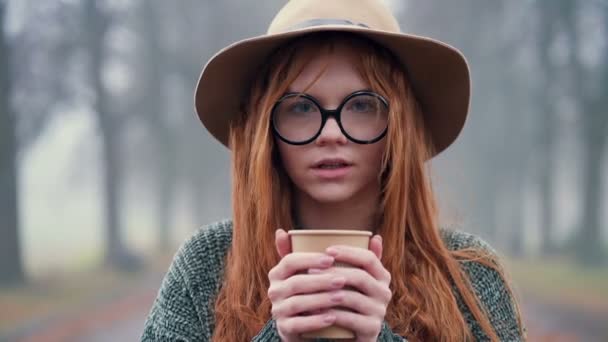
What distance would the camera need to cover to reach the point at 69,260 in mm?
5449

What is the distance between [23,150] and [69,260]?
1053mm

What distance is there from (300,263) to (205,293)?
1.97 feet

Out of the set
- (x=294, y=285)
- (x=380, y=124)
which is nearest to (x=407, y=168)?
(x=380, y=124)

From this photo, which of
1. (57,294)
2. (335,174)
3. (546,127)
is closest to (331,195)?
(335,174)

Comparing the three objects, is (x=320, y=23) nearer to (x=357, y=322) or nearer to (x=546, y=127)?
(x=357, y=322)

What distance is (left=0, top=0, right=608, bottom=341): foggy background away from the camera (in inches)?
209

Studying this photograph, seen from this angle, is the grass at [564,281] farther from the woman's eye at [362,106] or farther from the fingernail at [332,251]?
the fingernail at [332,251]

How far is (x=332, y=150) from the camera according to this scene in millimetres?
1583

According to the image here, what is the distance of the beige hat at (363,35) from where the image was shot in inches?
64.1

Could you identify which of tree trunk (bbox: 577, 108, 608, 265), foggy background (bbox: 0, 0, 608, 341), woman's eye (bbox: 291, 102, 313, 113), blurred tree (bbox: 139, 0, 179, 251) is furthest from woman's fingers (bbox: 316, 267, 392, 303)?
tree trunk (bbox: 577, 108, 608, 265)

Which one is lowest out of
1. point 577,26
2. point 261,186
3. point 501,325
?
point 501,325

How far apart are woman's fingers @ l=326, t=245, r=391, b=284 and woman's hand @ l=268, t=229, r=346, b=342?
0.7 inches

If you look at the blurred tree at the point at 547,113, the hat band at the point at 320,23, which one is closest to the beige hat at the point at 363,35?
the hat band at the point at 320,23

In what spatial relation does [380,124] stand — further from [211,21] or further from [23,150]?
[211,21]
